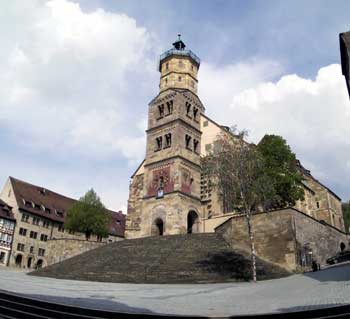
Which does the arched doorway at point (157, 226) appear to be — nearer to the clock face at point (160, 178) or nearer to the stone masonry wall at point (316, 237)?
the clock face at point (160, 178)

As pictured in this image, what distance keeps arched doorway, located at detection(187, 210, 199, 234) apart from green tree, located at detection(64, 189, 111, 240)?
36.9 ft

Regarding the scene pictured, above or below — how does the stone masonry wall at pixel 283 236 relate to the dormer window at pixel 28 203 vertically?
below

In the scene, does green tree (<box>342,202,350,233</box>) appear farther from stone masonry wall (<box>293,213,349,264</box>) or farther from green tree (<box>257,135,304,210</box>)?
stone masonry wall (<box>293,213,349,264</box>)

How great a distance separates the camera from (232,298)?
1388cm

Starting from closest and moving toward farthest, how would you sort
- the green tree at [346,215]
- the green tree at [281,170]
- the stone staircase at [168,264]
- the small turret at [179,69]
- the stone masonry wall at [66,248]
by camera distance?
the stone staircase at [168,264]
the green tree at [281,170]
the stone masonry wall at [66,248]
the small turret at [179,69]
the green tree at [346,215]

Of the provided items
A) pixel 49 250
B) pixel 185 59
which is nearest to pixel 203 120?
pixel 185 59

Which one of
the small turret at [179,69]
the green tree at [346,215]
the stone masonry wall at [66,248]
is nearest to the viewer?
the stone masonry wall at [66,248]

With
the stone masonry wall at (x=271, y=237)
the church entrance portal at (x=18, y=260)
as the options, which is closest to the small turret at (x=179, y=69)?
the stone masonry wall at (x=271, y=237)

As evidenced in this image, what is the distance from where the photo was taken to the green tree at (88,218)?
153ft

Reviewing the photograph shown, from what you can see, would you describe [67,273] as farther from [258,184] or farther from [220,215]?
[220,215]

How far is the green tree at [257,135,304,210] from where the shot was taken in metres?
36.3

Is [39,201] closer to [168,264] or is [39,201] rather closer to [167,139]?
[167,139]

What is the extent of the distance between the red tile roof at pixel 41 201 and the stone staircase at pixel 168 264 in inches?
1163

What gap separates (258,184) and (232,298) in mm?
12800
